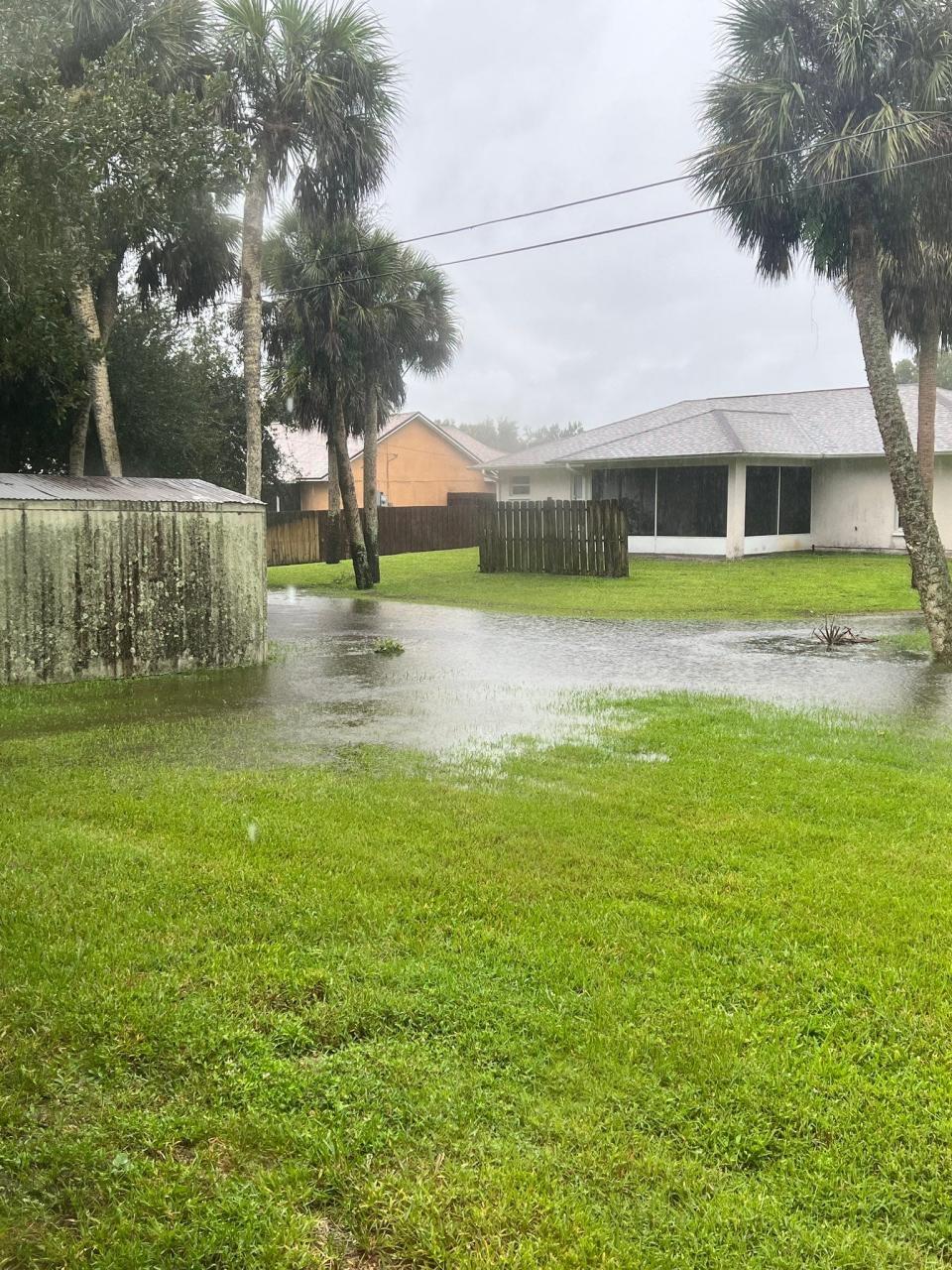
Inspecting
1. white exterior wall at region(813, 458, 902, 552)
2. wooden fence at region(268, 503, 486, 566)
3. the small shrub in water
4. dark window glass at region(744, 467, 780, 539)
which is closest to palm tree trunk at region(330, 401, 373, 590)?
wooden fence at region(268, 503, 486, 566)

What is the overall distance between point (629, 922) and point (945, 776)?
3364mm

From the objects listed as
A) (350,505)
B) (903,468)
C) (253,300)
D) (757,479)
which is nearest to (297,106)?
(253,300)

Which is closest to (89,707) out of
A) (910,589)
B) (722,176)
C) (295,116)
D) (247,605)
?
(247,605)

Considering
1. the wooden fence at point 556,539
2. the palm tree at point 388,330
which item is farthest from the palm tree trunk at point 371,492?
the wooden fence at point 556,539

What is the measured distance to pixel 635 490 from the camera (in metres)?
29.8

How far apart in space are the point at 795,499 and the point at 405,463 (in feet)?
67.8

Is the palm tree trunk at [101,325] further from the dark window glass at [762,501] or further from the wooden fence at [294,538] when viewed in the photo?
the dark window glass at [762,501]

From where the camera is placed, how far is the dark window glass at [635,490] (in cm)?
2939

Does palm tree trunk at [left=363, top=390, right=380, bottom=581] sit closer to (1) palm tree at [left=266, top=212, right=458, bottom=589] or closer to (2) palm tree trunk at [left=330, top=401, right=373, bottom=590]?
(1) palm tree at [left=266, top=212, right=458, bottom=589]

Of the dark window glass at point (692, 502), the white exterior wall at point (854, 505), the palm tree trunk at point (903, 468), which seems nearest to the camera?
the palm tree trunk at point (903, 468)

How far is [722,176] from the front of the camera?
43.1 ft

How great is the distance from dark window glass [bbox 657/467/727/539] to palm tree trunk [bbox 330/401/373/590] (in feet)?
30.7

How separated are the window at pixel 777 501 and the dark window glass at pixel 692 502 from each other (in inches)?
31.2

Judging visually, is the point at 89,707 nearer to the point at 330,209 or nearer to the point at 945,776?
the point at 945,776
